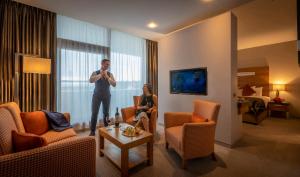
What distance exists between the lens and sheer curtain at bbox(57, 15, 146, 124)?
339 cm

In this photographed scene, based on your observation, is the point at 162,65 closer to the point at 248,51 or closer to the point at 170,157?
the point at 170,157

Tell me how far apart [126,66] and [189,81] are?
6.29 ft

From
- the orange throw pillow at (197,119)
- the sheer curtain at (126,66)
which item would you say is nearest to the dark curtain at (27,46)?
the sheer curtain at (126,66)

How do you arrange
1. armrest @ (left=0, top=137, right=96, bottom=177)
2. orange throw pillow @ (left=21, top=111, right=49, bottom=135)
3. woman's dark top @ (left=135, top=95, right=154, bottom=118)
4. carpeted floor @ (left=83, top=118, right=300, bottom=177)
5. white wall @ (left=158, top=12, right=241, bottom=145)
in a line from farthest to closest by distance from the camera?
woman's dark top @ (left=135, top=95, right=154, bottom=118) < white wall @ (left=158, top=12, right=241, bottom=145) < orange throw pillow @ (left=21, top=111, right=49, bottom=135) < carpeted floor @ (left=83, top=118, right=300, bottom=177) < armrest @ (left=0, top=137, right=96, bottom=177)

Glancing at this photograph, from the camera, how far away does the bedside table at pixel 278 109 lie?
5.05 metres

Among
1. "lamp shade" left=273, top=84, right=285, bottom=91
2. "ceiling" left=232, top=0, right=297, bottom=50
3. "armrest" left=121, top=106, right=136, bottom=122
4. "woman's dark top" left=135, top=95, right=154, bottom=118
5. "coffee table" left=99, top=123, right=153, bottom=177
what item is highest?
"ceiling" left=232, top=0, right=297, bottom=50

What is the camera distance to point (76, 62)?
3.55m

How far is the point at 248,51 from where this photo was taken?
6121 millimetres

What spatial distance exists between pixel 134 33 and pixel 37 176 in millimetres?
3903

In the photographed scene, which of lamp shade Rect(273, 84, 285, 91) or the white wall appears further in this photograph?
lamp shade Rect(273, 84, 285, 91)

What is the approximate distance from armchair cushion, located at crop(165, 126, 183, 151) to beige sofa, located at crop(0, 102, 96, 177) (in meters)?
1.19

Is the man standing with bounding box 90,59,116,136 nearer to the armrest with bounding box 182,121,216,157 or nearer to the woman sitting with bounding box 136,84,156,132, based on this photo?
the woman sitting with bounding box 136,84,156,132

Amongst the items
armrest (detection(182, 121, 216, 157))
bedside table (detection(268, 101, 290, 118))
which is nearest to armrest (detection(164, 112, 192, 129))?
armrest (detection(182, 121, 216, 157))

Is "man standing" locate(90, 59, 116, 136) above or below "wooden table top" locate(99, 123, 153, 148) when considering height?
above
